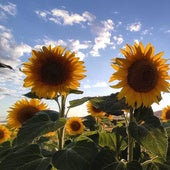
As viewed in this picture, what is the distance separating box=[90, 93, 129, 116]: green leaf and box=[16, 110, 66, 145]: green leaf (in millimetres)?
325

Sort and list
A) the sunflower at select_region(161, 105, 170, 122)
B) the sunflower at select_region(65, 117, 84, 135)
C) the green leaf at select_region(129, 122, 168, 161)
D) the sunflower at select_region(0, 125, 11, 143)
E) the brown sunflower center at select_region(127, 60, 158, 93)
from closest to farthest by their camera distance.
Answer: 1. the green leaf at select_region(129, 122, 168, 161)
2. the brown sunflower center at select_region(127, 60, 158, 93)
3. the sunflower at select_region(161, 105, 170, 122)
4. the sunflower at select_region(65, 117, 84, 135)
5. the sunflower at select_region(0, 125, 11, 143)

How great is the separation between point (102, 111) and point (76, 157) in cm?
45

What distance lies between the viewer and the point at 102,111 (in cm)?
318

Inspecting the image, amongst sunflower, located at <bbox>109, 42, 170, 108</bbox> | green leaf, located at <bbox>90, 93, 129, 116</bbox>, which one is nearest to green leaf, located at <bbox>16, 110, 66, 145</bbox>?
green leaf, located at <bbox>90, 93, 129, 116</bbox>

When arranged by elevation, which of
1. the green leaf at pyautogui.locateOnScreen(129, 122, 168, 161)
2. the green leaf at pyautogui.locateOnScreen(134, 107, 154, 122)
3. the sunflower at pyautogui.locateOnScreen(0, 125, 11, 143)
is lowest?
the green leaf at pyautogui.locateOnScreen(129, 122, 168, 161)

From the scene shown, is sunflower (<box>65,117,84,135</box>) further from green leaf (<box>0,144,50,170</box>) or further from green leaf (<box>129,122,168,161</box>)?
green leaf (<box>129,122,168,161</box>)

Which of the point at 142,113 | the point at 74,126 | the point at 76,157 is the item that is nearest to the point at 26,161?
the point at 76,157

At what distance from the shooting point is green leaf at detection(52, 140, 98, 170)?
114 inches

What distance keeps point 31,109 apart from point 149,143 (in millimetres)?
2313

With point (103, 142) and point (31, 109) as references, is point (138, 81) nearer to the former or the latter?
point (103, 142)

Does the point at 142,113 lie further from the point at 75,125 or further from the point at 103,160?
the point at 75,125

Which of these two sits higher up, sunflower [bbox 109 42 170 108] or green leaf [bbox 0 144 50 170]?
sunflower [bbox 109 42 170 108]

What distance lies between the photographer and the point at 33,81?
3.71 metres

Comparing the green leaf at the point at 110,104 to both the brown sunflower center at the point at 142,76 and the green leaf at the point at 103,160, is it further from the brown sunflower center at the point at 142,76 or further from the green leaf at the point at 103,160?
the green leaf at the point at 103,160
